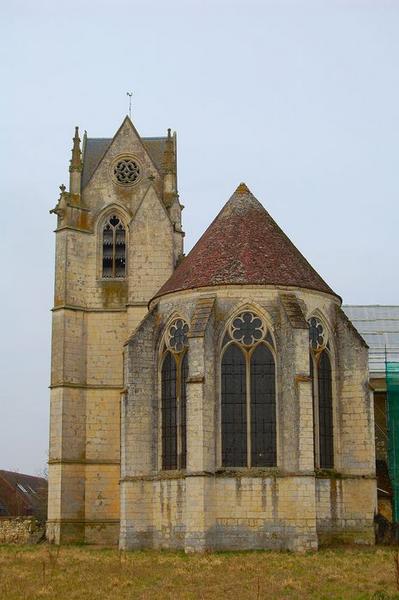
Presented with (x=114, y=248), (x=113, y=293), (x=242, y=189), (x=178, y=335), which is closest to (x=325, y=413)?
(x=178, y=335)

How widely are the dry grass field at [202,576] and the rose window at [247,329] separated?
243 inches

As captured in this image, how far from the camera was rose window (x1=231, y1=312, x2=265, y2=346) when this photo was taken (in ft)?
92.8

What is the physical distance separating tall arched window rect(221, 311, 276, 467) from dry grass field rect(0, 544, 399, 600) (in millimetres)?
3057

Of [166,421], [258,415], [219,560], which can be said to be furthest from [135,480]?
[219,560]

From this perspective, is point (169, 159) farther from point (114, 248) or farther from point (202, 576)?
point (202, 576)

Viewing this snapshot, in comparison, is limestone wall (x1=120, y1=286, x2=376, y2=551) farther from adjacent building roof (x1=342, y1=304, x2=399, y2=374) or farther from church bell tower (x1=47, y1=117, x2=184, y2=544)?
adjacent building roof (x1=342, y1=304, x2=399, y2=374)

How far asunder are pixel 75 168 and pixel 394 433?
16.1 meters

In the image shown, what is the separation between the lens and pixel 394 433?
3266cm

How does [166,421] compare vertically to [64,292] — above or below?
below

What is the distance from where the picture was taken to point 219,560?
2348cm

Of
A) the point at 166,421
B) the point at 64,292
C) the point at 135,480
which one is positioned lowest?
the point at 135,480

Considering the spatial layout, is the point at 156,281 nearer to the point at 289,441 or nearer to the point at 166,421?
the point at 166,421

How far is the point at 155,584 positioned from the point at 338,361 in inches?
485

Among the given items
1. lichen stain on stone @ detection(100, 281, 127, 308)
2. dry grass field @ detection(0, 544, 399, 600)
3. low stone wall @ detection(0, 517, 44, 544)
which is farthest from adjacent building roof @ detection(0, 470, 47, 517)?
dry grass field @ detection(0, 544, 399, 600)
